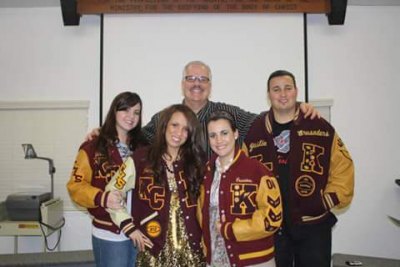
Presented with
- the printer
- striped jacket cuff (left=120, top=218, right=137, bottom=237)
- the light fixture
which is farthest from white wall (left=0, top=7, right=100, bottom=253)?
striped jacket cuff (left=120, top=218, right=137, bottom=237)

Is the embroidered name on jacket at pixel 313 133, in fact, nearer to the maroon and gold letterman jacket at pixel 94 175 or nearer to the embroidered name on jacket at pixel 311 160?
the embroidered name on jacket at pixel 311 160

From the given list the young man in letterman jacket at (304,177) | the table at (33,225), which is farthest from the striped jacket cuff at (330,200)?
the table at (33,225)

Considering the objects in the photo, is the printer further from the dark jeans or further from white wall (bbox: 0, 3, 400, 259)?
the dark jeans

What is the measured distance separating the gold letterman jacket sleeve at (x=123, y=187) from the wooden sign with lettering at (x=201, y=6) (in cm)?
214

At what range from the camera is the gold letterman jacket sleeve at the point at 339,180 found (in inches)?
79.4

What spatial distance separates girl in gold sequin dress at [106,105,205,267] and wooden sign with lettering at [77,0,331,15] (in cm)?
197

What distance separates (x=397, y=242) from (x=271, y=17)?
2623 millimetres

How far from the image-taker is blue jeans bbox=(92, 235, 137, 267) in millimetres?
1864

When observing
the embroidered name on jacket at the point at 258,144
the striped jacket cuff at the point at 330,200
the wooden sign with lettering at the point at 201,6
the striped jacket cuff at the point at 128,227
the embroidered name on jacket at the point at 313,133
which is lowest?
the striped jacket cuff at the point at 128,227

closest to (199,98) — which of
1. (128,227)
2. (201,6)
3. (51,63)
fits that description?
(128,227)

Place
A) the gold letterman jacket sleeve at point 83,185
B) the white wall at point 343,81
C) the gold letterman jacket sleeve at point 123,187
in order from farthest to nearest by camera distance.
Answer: the white wall at point 343,81
the gold letterman jacket sleeve at point 83,185
the gold letterman jacket sleeve at point 123,187

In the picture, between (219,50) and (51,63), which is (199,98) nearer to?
(219,50)

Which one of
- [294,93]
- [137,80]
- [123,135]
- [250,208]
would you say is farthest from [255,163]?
[137,80]

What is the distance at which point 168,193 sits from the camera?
1729 mm
